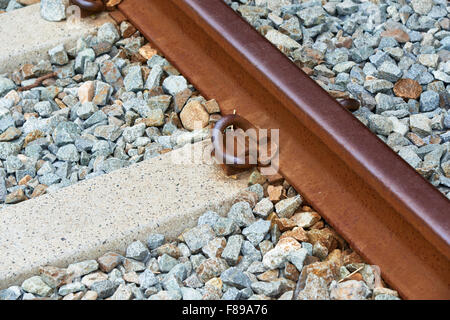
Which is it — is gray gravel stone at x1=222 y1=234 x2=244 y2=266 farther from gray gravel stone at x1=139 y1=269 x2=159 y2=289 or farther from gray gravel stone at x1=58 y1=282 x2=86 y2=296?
gray gravel stone at x1=58 y1=282 x2=86 y2=296

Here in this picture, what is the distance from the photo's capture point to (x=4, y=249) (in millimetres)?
2682

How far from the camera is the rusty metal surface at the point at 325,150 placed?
99.2 inches

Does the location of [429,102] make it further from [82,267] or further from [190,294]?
[82,267]

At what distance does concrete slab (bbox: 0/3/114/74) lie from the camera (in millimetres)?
3775

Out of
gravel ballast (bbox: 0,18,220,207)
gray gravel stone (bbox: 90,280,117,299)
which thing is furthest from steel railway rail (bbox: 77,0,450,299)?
gray gravel stone (bbox: 90,280,117,299)

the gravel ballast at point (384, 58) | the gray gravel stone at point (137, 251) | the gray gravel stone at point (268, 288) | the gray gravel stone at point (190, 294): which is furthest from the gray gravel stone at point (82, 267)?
the gravel ballast at point (384, 58)

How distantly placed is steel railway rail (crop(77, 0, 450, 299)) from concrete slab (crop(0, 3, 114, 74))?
0.38m

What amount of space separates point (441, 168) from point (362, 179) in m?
0.44

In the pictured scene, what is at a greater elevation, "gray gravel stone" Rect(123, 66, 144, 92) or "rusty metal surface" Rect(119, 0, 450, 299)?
"rusty metal surface" Rect(119, 0, 450, 299)

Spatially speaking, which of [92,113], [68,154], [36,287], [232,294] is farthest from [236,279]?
[92,113]

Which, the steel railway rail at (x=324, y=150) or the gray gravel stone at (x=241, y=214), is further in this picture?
the gray gravel stone at (x=241, y=214)

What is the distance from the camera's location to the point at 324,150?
2.90 m

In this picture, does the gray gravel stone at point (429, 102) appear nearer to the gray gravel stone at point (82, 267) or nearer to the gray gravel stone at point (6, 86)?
the gray gravel stone at point (82, 267)

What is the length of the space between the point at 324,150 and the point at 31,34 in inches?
67.6
